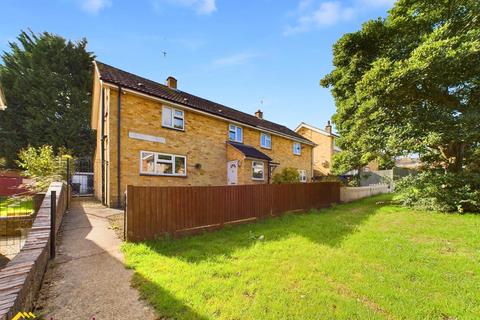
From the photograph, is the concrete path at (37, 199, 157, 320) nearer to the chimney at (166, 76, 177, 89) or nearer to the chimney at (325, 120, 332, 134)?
the chimney at (166, 76, 177, 89)

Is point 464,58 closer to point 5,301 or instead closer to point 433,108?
point 433,108

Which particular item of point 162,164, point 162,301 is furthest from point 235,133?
point 162,301

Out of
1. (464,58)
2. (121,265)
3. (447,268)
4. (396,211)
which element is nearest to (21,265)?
(121,265)

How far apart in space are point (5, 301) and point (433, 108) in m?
15.0

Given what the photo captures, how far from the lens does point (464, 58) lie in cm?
930

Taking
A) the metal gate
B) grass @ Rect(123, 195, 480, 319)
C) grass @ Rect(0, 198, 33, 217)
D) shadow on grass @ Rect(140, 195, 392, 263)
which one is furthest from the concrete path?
the metal gate

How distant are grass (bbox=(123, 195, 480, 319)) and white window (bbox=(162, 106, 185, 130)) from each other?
25.0ft

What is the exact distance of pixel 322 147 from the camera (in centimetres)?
2978

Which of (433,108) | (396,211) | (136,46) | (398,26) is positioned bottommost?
(396,211)

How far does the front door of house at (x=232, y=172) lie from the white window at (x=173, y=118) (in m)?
3.98

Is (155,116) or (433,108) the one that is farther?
(155,116)

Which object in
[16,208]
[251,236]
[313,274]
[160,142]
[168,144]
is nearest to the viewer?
[313,274]

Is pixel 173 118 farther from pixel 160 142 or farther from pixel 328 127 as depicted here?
pixel 328 127

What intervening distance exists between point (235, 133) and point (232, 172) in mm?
3179
